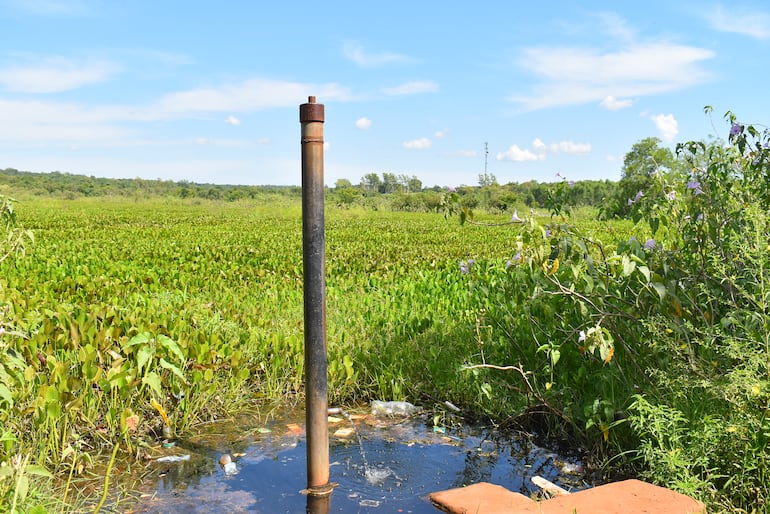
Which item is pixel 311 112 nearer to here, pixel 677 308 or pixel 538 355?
pixel 677 308

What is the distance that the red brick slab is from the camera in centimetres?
248

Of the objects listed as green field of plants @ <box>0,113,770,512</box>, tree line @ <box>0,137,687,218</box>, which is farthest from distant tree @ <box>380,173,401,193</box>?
green field of plants @ <box>0,113,770,512</box>

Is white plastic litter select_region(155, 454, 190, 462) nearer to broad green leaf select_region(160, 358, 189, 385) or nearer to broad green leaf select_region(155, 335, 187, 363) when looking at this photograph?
broad green leaf select_region(160, 358, 189, 385)

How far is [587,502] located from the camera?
255 cm

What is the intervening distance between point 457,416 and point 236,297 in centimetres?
290

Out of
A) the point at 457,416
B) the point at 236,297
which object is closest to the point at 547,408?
the point at 457,416

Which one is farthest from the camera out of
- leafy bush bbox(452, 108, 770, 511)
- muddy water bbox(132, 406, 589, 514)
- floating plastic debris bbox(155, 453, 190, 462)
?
floating plastic debris bbox(155, 453, 190, 462)

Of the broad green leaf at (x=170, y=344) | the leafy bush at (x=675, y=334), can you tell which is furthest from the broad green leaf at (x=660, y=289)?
the broad green leaf at (x=170, y=344)

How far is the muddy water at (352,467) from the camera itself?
9.68 ft

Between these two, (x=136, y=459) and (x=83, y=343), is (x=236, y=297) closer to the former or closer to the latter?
(x=83, y=343)

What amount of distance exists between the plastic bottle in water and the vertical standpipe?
1154 mm

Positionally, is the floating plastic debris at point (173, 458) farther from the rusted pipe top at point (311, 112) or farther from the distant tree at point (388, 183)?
the distant tree at point (388, 183)

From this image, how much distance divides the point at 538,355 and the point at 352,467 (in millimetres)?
1304

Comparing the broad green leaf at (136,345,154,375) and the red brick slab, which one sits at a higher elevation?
the broad green leaf at (136,345,154,375)
